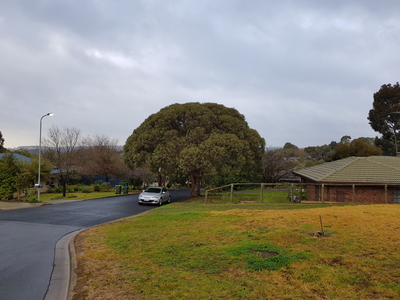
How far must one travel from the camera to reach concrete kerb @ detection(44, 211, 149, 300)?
17.0 feet

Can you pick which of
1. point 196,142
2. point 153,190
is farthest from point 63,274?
point 196,142

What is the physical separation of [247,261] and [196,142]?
18.0m

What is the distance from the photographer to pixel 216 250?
22.9ft

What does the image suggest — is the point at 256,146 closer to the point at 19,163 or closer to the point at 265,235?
the point at 265,235

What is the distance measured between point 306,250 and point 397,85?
56753 millimetres

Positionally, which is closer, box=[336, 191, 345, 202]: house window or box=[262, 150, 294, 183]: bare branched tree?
box=[336, 191, 345, 202]: house window

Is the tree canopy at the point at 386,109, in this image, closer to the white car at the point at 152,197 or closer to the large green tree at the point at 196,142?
the large green tree at the point at 196,142

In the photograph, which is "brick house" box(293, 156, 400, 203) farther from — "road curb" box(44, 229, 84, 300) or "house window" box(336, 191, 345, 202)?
"road curb" box(44, 229, 84, 300)

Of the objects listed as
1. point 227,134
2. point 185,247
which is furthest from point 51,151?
point 185,247

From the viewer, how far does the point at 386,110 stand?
52.3 meters

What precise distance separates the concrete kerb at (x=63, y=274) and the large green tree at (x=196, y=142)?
14.0 m

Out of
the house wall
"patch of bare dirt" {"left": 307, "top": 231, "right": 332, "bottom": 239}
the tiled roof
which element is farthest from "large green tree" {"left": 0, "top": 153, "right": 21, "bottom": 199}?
the house wall

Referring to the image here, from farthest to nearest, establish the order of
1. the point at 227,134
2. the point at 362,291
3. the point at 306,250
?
the point at 227,134, the point at 306,250, the point at 362,291

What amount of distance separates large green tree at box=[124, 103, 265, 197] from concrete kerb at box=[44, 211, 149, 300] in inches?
551
